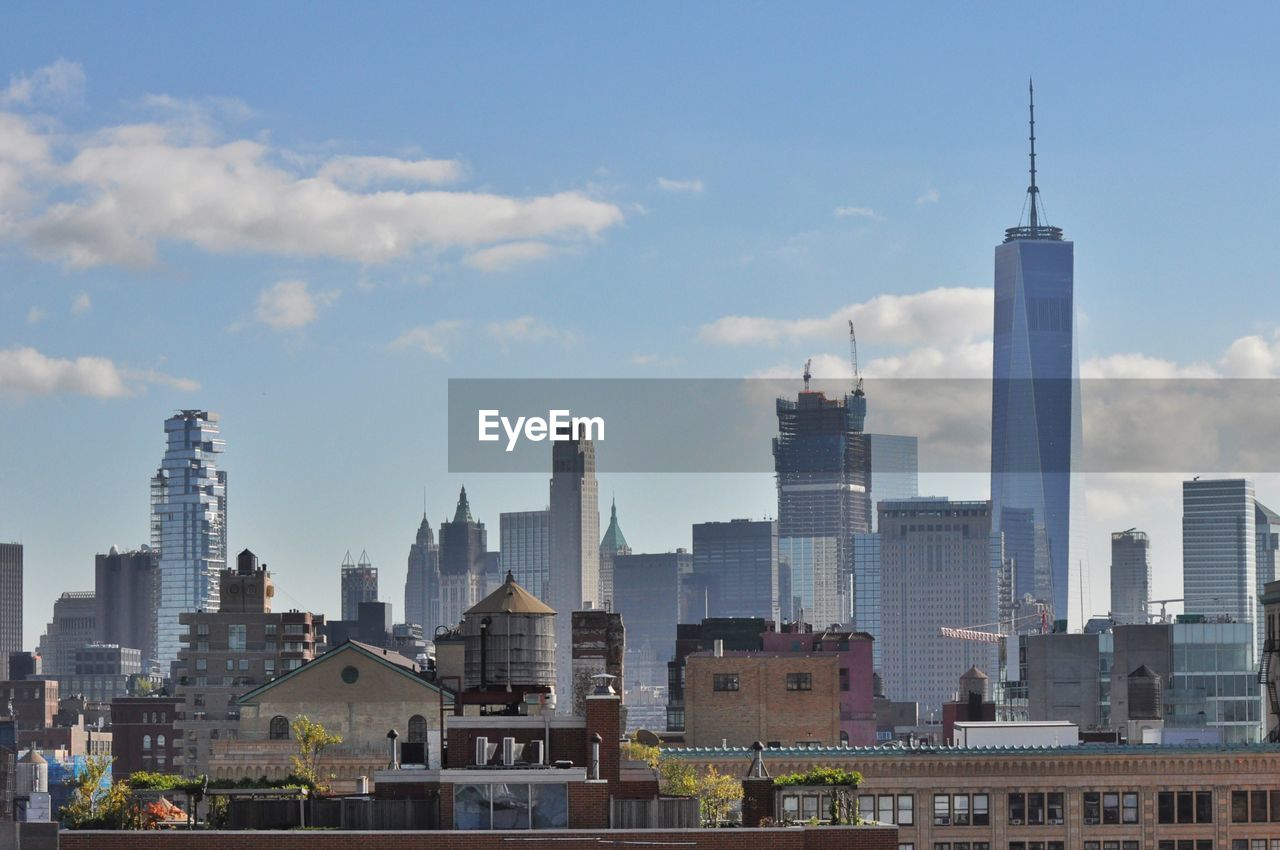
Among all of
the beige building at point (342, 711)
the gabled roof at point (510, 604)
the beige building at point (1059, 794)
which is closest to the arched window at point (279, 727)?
Result: the beige building at point (342, 711)

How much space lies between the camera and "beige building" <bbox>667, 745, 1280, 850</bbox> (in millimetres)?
124188

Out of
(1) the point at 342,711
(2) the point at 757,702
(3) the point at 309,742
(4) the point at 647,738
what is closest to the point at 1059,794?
(4) the point at 647,738

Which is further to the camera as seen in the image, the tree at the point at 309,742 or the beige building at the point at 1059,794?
the tree at the point at 309,742

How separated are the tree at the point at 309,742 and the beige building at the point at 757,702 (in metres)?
22.7

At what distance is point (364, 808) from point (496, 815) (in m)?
3.89

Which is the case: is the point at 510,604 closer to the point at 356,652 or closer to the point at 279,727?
the point at 356,652

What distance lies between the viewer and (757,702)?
506 feet

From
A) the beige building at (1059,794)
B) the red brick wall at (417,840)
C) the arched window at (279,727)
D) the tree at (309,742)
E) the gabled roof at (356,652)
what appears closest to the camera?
the red brick wall at (417,840)

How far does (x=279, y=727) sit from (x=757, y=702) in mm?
28353

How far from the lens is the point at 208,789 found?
7794cm

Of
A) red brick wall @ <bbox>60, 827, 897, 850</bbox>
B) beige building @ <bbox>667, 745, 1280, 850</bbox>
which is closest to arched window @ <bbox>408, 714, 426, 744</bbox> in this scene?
beige building @ <bbox>667, 745, 1280, 850</bbox>

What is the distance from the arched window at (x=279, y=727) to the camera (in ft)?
481

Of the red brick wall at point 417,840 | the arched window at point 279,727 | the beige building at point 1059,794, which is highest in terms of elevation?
the arched window at point 279,727

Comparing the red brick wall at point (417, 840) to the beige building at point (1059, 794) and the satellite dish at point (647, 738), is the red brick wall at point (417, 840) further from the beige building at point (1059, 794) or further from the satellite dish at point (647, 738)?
the satellite dish at point (647, 738)
